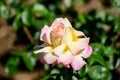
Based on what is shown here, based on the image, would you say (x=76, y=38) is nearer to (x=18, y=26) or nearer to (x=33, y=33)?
(x=18, y=26)

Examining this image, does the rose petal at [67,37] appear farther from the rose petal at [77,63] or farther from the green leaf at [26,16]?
the green leaf at [26,16]

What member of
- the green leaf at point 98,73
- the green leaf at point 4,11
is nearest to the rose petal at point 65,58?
the green leaf at point 98,73

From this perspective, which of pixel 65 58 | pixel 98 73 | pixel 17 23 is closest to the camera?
pixel 65 58

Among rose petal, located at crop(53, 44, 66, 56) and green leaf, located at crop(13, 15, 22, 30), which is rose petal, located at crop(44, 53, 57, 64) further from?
green leaf, located at crop(13, 15, 22, 30)

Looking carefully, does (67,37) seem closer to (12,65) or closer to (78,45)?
(78,45)

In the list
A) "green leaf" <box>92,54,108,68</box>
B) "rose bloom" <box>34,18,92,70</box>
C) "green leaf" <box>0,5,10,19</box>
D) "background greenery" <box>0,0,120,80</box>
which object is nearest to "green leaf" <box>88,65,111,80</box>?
"background greenery" <box>0,0,120,80</box>

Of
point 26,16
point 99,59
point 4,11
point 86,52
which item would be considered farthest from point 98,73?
point 4,11
